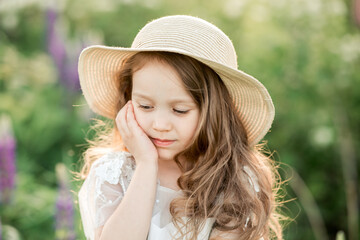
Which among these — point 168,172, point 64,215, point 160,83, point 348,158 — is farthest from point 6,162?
point 348,158

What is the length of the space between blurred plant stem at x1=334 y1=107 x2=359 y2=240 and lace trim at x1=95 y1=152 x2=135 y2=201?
1.87 metres

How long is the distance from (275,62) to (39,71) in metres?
1.86

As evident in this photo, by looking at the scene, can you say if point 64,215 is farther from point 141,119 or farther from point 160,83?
point 160,83

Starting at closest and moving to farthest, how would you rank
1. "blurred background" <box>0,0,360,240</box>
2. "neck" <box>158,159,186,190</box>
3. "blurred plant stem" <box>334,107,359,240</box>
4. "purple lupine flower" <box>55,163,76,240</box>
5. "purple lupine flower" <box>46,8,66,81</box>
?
"neck" <box>158,159,186,190</box> < "purple lupine flower" <box>55,163,76,240</box> < "blurred plant stem" <box>334,107,359,240</box> < "blurred background" <box>0,0,360,240</box> < "purple lupine flower" <box>46,8,66,81</box>

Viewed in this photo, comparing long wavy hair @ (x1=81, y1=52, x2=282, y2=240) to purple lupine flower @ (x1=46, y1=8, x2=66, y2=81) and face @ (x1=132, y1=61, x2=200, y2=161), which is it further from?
purple lupine flower @ (x1=46, y1=8, x2=66, y2=81)

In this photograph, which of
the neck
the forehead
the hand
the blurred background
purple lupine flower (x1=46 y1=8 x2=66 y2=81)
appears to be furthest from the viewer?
purple lupine flower (x1=46 y1=8 x2=66 y2=81)

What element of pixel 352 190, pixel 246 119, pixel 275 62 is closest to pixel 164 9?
pixel 275 62

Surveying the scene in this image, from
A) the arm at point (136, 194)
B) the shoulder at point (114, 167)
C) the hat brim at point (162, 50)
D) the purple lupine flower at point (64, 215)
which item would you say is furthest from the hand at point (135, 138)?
the purple lupine flower at point (64, 215)

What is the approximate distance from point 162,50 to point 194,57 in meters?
0.12

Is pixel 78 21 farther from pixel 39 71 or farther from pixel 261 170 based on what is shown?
pixel 261 170

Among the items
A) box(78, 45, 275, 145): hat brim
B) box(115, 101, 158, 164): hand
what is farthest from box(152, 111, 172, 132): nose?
box(78, 45, 275, 145): hat brim

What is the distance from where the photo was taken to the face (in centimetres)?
196

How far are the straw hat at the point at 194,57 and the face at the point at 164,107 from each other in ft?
0.34

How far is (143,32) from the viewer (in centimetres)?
212
